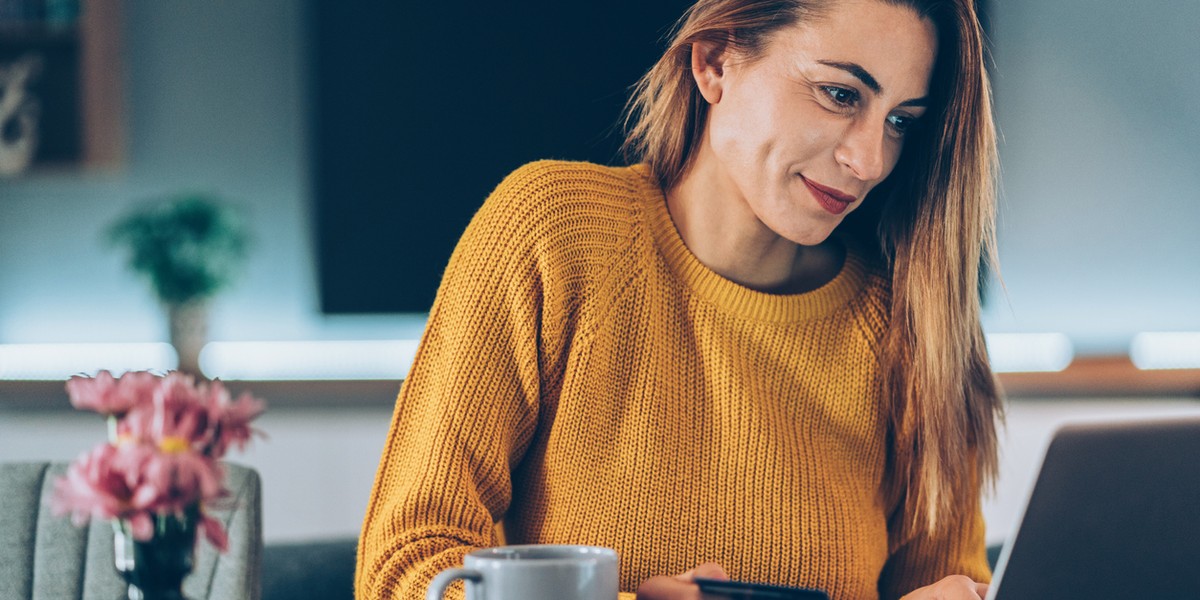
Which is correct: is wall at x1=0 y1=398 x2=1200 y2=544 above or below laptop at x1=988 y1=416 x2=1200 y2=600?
below

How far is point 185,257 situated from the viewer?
8.43ft

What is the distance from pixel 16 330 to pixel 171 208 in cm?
63

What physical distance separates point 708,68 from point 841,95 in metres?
0.16

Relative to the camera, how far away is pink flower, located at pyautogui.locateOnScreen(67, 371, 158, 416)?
0.60 meters

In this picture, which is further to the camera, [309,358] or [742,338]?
[309,358]

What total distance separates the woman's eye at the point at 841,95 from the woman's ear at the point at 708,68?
0.13 metres

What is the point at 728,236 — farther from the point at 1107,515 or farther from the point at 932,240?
the point at 1107,515

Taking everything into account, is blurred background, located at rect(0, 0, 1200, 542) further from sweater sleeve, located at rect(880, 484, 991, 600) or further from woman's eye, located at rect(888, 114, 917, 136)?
woman's eye, located at rect(888, 114, 917, 136)

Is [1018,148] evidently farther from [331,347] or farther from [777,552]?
[777,552]

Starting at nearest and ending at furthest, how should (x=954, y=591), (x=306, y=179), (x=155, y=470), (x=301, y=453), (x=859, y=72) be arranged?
(x=155, y=470) → (x=954, y=591) → (x=859, y=72) → (x=301, y=453) → (x=306, y=179)

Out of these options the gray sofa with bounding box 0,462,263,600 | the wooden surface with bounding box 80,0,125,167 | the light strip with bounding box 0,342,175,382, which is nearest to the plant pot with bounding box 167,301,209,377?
the light strip with bounding box 0,342,175,382

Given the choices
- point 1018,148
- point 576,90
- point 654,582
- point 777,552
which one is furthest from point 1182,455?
point 1018,148

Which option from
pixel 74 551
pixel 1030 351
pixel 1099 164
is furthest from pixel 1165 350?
pixel 74 551

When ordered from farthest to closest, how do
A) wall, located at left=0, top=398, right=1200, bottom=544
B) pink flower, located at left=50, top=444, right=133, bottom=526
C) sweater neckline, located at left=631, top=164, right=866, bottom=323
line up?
1. wall, located at left=0, top=398, right=1200, bottom=544
2. sweater neckline, located at left=631, top=164, right=866, bottom=323
3. pink flower, located at left=50, top=444, right=133, bottom=526
